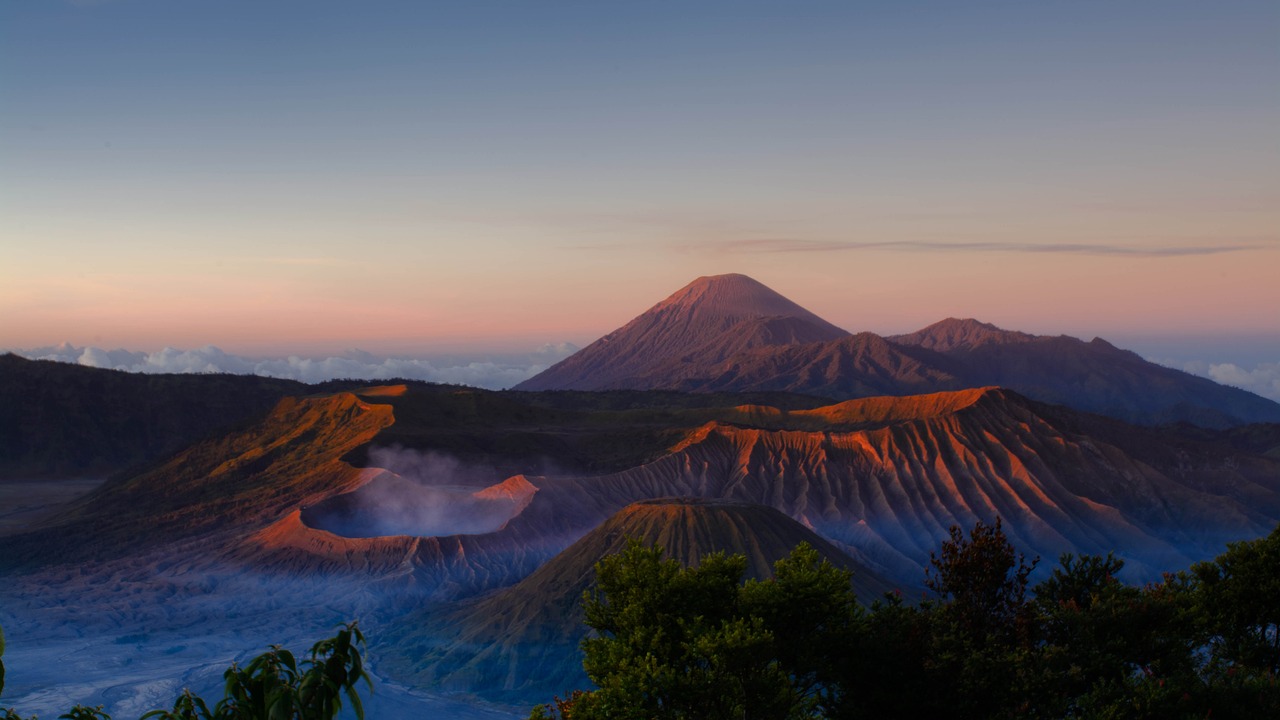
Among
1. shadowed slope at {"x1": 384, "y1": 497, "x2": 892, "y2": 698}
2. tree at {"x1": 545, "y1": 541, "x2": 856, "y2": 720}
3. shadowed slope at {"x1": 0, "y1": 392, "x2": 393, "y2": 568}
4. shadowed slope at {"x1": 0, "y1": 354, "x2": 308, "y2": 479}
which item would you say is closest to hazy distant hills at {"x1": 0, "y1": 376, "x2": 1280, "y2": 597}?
shadowed slope at {"x1": 0, "y1": 392, "x2": 393, "y2": 568}

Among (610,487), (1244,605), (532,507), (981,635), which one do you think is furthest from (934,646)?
(610,487)

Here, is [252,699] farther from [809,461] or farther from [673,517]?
[809,461]

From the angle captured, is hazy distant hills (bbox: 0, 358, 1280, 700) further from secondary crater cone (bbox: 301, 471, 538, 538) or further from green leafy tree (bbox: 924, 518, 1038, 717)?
green leafy tree (bbox: 924, 518, 1038, 717)

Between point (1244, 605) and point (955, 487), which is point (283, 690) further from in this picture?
point (955, 487)

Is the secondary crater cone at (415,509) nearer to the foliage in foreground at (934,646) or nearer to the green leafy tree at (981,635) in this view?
the foliage in foreground at (934,646)

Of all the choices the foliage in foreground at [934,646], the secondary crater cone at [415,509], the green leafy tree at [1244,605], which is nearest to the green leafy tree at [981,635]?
the foliage in foreground at [934,646]

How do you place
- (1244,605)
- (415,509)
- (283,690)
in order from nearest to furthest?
(283,690)
(1244,605)
(415,509)
